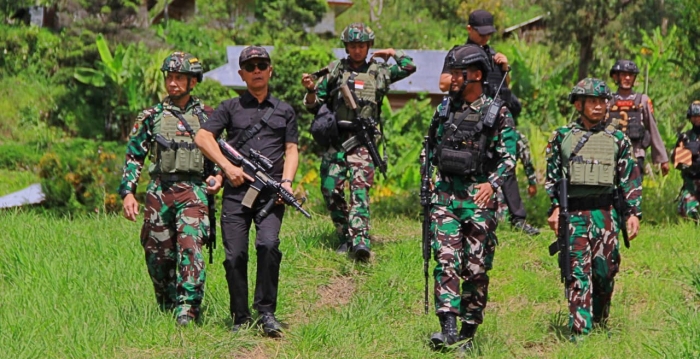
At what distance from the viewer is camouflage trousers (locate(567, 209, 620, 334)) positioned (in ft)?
23.7

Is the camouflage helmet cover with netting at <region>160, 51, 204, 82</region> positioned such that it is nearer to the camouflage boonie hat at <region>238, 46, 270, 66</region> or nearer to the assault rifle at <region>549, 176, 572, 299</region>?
the camouflage boonie hat at <region>238, 46, 270, 66</region>

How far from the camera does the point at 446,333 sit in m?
6.81

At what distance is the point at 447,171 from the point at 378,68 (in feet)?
9.54

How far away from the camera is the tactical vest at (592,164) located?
7156 millimetres

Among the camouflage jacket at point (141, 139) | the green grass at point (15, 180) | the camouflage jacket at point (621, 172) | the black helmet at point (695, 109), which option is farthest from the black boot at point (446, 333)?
the green grass at point (15, 180)

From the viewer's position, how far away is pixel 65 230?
10766 mm

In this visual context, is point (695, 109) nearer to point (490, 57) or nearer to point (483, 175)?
point (490, 57)

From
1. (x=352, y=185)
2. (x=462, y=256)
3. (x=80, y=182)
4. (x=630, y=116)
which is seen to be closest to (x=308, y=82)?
(x=352, y=185)

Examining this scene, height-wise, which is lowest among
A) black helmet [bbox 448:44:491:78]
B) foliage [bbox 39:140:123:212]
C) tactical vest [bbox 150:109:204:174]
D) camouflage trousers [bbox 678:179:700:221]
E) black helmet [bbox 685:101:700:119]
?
foliage [bbox 39:140:123:212]

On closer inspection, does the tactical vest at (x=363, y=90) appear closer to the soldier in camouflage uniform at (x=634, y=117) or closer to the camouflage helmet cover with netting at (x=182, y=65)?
the camouflage helmet cover with netting at (x=182, y=65)

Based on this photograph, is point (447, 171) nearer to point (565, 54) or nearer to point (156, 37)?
point (565, 54)

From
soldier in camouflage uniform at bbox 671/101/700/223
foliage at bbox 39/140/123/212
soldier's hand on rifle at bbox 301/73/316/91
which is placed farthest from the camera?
foliage at bbox 39/140/123/212

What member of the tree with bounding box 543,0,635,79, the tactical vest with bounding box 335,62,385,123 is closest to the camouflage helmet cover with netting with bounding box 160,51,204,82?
the tactical vest with bounding box 335,62,385,123

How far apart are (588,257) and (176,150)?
117 inches
